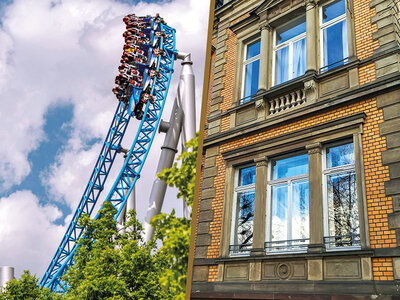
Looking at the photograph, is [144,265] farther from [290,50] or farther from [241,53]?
[241,53]

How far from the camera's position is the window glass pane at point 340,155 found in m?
3.64

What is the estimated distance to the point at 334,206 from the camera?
3.52 meters

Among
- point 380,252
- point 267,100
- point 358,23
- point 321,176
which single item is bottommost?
point 380,252

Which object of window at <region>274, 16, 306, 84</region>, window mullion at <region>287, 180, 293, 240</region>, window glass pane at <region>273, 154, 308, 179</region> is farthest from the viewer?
window at <region>274, 16, 306, 84</region>

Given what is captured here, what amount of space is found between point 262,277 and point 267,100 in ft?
6.18

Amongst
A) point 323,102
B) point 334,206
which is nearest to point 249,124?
point 323,102

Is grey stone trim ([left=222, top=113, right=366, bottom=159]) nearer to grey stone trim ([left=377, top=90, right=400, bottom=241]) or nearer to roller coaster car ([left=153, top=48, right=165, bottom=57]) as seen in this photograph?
grey stone trim ([left=377, top=90, right=400, bottom=241])

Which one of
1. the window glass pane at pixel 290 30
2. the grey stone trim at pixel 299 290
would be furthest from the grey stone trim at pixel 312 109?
the grey stone trim at pixel 299 290

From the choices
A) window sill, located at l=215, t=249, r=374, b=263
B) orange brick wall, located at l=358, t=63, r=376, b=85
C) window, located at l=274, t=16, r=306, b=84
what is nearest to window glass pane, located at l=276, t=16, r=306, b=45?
window, located at l=274, t=16, r=306, b=84

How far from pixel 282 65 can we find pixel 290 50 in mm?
187

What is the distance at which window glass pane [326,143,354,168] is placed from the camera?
11.9ft

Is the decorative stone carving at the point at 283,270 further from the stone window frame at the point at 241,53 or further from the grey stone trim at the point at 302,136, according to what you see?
the stone window frame at the point at 241,53

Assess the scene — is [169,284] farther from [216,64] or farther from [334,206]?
[216,64]

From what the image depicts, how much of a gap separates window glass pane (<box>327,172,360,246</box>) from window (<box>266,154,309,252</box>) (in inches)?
8.6
